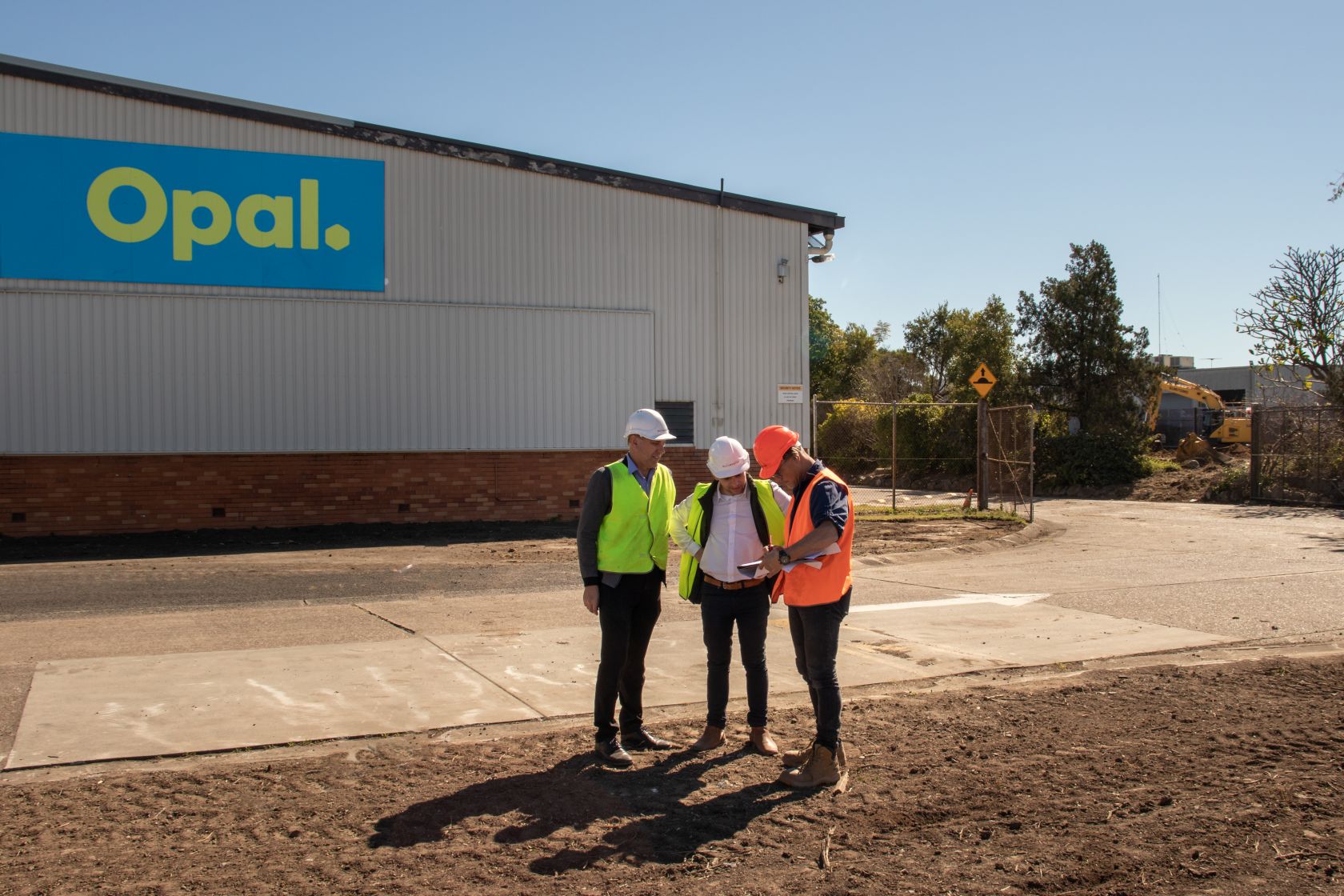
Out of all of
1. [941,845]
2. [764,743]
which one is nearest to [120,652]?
[764,743]

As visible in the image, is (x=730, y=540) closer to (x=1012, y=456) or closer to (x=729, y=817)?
(x=729, y=817)

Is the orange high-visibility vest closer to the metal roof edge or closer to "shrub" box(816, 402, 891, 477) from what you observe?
the metal roof edge

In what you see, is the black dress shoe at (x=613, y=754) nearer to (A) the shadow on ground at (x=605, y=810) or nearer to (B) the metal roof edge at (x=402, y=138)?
(A) the shadow on ground at (x=605, y=810)

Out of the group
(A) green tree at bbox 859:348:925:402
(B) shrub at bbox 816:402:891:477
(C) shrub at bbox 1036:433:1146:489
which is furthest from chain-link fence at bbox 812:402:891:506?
(A) green tree at bbox 859:348:925:402

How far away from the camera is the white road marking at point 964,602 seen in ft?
37.8

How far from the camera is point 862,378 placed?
191 ft

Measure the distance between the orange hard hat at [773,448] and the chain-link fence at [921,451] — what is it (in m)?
18.4

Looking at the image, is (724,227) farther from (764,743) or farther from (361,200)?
(764,743)

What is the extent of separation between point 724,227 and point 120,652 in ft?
48.7

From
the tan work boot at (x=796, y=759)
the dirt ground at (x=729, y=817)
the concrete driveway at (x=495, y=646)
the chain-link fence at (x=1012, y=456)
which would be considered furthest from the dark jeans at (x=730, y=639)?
the chain-link fence at (x=1012, y=456)

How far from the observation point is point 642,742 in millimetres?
6223

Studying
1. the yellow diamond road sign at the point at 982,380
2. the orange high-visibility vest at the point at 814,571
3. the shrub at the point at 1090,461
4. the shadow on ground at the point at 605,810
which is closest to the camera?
the shadow on ground at the point at 605,810

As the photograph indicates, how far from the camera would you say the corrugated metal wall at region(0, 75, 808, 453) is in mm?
17484


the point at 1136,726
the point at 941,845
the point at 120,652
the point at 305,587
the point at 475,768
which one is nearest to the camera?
the point at 941,845
